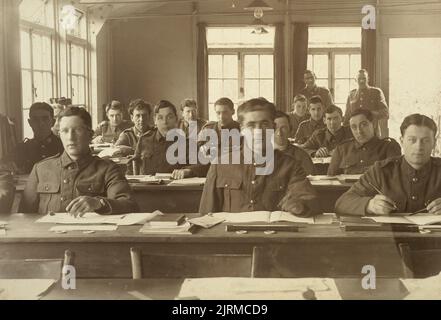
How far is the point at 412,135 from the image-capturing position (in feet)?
9.18

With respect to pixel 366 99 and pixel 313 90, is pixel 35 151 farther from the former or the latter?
pixel 313 90

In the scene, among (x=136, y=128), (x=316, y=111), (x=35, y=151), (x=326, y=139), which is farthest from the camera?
(x=316, y=111)

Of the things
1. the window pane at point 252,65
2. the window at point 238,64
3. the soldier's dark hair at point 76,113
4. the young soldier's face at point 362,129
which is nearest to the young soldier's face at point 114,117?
the young soldier's face at point 362,129

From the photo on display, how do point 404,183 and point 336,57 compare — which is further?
point 336,57

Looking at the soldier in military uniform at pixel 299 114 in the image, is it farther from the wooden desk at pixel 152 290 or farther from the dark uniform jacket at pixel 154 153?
the wooden desk at pixel 152 290

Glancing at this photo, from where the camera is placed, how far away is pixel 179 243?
2396 mm

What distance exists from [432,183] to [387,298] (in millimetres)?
1314

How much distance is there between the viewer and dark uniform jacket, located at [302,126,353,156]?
5.58 metres

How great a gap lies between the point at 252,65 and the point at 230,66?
Result: 381 mm

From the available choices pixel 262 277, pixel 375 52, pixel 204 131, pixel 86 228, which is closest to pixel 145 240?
pixel 86 228

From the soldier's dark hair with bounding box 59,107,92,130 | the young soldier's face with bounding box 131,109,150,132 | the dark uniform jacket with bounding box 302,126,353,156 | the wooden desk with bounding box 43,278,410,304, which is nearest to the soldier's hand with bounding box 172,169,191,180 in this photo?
the young soldier's face with bounding box 131,109,150,132

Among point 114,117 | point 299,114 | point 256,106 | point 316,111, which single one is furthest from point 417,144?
point 299,114

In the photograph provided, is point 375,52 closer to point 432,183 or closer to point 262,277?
point 432,183
